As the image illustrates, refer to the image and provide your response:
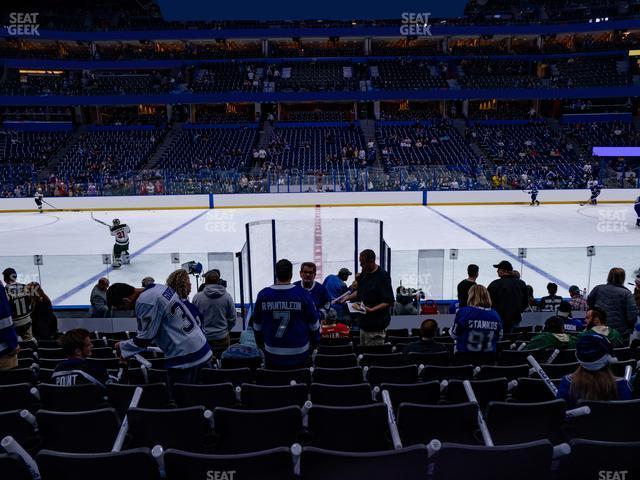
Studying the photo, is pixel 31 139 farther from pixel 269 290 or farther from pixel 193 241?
pixel 269 290

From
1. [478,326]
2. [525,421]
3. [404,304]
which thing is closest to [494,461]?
[525,421]

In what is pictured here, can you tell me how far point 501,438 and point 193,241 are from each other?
1398 cm

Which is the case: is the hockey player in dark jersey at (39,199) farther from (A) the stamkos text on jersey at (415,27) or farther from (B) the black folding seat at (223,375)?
(A) the stamkos text on jersey at (415,27)

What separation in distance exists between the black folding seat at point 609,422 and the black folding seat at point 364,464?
1210mm

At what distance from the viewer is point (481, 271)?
31.8 ft

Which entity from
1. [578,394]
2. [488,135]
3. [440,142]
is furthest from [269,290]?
[488,135]

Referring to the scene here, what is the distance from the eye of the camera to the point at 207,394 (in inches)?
133

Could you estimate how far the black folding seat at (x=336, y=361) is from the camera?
464 cm

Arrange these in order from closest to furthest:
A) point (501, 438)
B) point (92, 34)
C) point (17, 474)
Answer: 1. point (17, 474)
2. point (501, 438)
3. point (92, 34)

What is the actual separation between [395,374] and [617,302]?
3.22 meters

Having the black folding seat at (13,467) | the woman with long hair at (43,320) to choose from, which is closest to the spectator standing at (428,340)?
the black folding seat at (13,467)

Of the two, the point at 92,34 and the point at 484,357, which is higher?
the point at 92,34

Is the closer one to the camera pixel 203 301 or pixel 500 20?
pixel 203 301

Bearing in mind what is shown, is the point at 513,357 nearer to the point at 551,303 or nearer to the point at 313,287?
the point at 313,287
